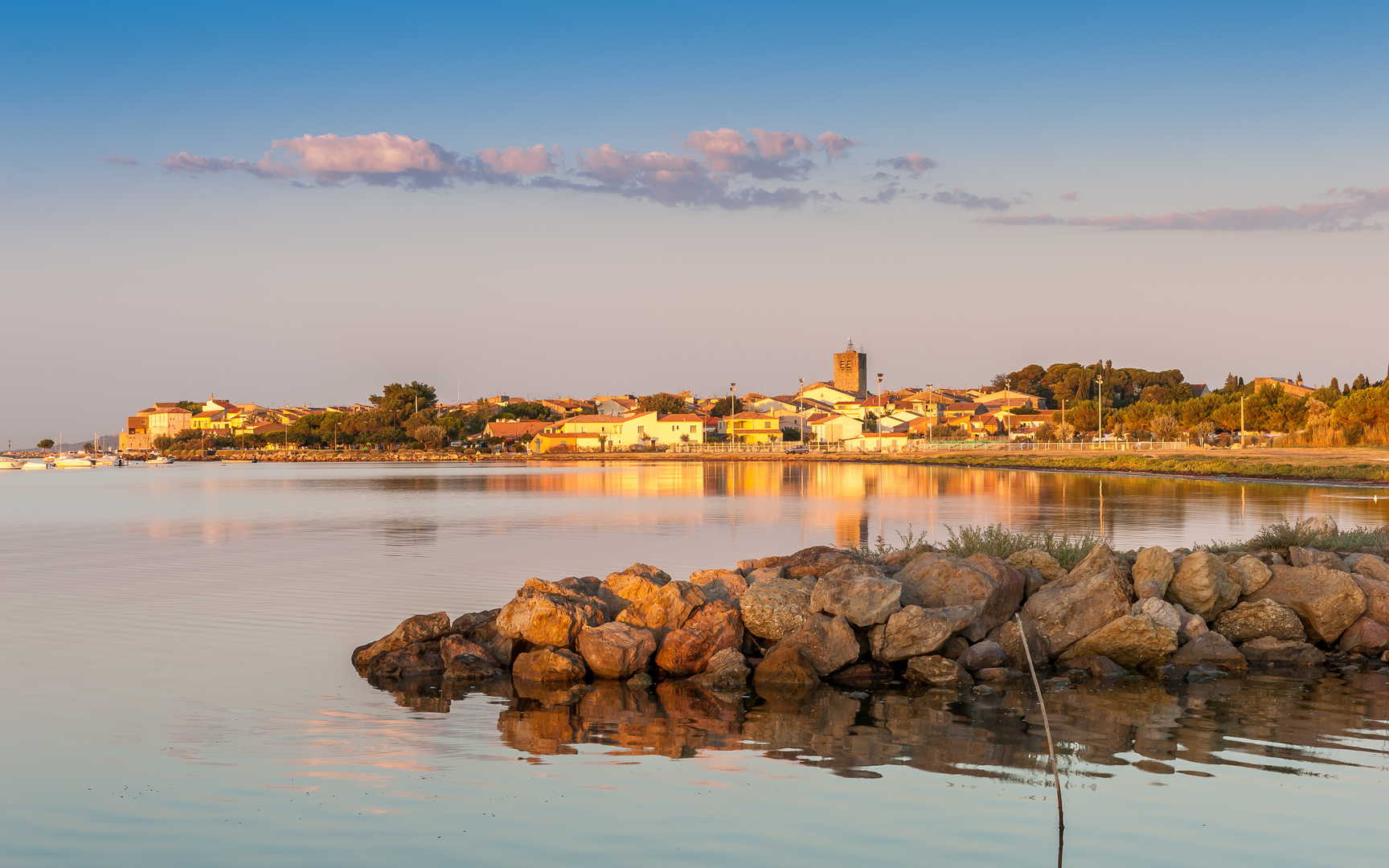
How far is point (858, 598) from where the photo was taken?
12.6 metres

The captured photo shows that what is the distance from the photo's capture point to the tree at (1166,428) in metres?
97.9

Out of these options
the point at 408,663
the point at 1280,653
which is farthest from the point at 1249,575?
the point at 408,663

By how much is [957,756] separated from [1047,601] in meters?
4.31

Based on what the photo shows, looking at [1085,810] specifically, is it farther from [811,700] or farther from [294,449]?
[294,449]

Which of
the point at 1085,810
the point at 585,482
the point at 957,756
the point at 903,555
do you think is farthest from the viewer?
the point at 585,482

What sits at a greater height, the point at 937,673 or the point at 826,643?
the point at 826,643

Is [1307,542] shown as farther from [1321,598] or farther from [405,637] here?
[405,637]

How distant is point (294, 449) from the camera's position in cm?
16500

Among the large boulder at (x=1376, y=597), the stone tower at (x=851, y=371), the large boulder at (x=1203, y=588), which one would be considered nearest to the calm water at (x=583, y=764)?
the large boulder at (x=1376, y=597)

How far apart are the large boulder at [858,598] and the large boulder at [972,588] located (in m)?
0.67

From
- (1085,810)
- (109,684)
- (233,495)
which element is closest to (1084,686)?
(1085,810)

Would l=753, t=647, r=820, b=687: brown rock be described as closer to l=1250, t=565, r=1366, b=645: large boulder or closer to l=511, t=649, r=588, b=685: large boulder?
l=511, t=649, r=588, b=685: large boulder

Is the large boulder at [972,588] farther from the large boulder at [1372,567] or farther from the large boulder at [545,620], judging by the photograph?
the large boulder at [1372,567]

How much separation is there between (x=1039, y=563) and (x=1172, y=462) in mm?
53980
